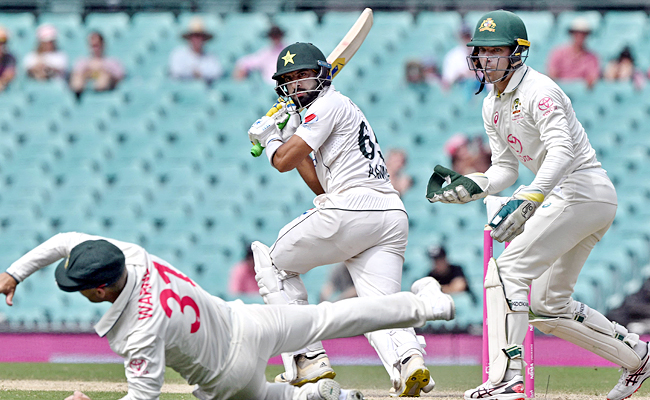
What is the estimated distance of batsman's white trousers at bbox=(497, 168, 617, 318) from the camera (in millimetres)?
3980

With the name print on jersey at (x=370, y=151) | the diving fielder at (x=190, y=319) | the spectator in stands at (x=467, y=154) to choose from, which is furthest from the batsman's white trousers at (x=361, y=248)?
the spectator in stands at (x=467, y=154)

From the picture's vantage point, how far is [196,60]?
1127 centimetres

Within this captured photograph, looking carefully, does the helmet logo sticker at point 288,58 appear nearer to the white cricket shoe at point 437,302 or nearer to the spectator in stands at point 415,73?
the white cricket shoe at point 437,302

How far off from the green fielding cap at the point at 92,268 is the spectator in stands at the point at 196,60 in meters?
8.38

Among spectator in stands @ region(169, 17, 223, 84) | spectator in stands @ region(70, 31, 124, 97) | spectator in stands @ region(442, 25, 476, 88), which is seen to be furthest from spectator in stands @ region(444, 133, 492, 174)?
spectator in stands @ region(70, 31, 124, 97)

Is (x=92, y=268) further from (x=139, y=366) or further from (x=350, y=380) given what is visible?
(x=350, y=380)

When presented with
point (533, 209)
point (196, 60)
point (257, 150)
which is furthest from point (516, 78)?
point (196, 60)

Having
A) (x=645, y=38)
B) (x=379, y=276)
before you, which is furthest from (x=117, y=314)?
(x=645, y=38)

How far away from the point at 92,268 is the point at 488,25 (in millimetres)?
2344

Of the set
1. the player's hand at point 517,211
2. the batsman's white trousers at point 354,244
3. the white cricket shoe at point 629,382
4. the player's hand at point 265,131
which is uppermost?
the player's hand at point 265,131

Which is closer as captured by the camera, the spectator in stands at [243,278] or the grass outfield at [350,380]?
the grass outfield at [350,380]

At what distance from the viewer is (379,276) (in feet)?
13.9

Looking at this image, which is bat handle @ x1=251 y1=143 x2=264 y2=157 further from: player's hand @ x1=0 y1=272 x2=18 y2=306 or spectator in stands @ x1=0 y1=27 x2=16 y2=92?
spectator in stands @ x1=0 y1=27 x2=16 y2=92

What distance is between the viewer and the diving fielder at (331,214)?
4.18 metres
